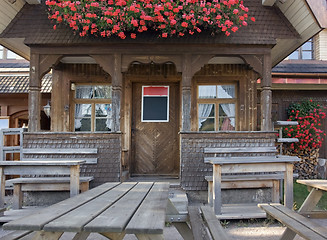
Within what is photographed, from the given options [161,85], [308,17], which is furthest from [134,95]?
[308,17]

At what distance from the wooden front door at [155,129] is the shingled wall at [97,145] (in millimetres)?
1543

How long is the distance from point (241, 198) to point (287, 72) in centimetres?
553

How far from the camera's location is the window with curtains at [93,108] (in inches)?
287

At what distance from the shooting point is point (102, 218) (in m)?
1.74

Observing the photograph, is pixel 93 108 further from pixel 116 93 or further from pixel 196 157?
pixel 196 157

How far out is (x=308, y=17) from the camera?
5699 millimetres

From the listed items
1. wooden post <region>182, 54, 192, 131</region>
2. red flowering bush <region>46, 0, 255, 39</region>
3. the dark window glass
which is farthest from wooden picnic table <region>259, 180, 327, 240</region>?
the dark window glass

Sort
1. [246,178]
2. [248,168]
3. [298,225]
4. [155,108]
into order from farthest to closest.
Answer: [155,108]
[246,178]
[248,168]
[298,225]

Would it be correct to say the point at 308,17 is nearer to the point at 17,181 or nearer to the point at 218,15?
the point at 218,15

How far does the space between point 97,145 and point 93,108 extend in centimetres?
176

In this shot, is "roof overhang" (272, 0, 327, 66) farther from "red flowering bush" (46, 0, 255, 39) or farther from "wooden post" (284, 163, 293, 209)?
"wooden post" (284, 163, 293, 209)

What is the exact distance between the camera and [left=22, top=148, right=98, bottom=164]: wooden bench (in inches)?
225

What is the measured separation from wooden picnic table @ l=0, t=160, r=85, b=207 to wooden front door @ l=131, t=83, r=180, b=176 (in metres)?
2.93

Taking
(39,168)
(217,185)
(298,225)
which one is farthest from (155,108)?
(298,225)
